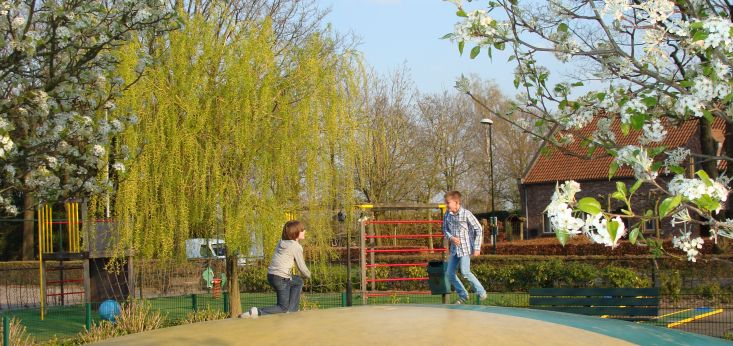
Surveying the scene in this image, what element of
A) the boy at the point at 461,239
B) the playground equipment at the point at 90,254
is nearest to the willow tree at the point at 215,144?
the playground equipment at the point at 90,254

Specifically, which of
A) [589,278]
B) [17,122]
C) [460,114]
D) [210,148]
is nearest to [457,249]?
[210,148]

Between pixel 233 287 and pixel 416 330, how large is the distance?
508 inches

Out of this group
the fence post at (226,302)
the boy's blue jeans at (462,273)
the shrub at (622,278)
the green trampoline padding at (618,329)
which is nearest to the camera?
the green trampoline padding at (618,329)

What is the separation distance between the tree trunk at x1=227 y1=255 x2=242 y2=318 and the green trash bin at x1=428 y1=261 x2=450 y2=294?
15.3 ft

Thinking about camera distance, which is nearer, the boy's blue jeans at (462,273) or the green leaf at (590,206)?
the green leaf at (590,206)

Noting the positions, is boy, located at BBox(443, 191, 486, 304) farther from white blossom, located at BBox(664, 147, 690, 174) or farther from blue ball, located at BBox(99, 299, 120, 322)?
blue ball, located at BBox(99, 299, 120, 322)

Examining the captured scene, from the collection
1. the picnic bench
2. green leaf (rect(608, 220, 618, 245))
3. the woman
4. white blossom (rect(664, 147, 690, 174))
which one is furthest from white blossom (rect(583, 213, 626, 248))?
the picnic bench

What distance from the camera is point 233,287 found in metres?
15.4

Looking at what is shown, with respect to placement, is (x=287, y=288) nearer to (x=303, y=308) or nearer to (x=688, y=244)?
(x=303, y=308)

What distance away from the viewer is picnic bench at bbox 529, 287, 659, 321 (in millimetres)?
11641

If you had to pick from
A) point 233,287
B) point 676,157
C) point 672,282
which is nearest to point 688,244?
point 676,157

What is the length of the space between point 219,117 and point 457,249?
5103 millimetres

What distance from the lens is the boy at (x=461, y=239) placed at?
11.7m

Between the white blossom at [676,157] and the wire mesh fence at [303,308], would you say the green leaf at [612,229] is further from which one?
the wire mesh fence at [303,308]
